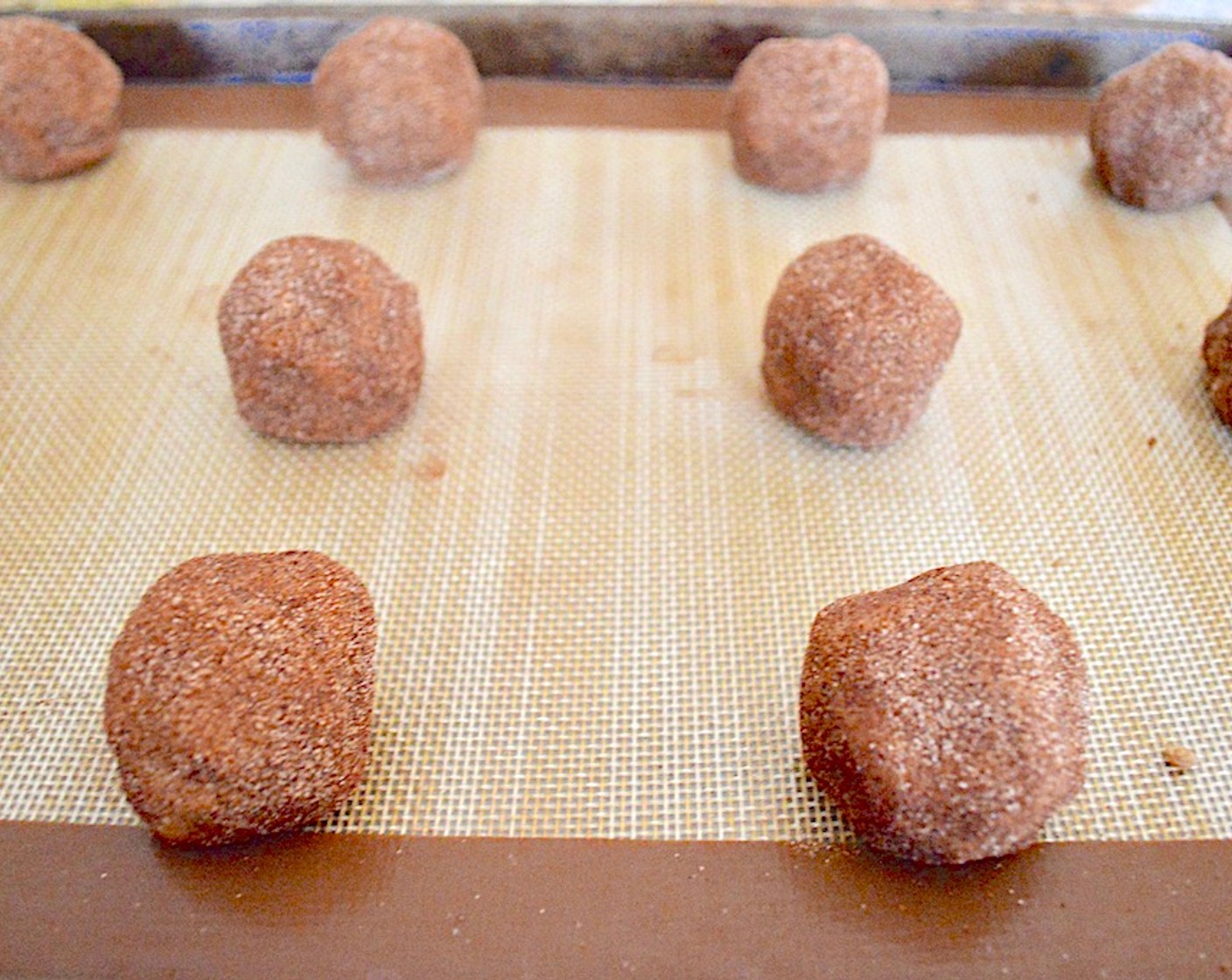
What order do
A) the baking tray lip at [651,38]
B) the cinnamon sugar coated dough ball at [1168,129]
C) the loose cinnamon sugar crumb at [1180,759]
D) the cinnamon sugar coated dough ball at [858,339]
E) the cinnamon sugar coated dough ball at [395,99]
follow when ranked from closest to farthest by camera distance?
the loose cinnamon sugar crumb at [1180,759]
the cinnamon sugar coated dough ball at [858,339]
the cinnamon sugar coated dough ball at [1168,129]
the cinnamon sugar coated dough ball at [395,99]
the baking tray lip at [651,38]

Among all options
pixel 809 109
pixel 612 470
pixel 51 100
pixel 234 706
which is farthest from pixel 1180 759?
pixel 51 100

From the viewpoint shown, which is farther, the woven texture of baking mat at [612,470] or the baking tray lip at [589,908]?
the woven texture of baking mat at [612,470]

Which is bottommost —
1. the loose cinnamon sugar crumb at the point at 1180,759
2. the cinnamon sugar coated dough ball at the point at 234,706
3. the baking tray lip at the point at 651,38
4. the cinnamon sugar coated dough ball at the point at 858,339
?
the loose cinnamon sugar crumb at the point at 1180,759

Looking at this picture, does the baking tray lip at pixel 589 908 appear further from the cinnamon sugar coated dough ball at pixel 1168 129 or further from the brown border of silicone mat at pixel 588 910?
the cinnamon sugar coated dough ball at pixel 1168 129

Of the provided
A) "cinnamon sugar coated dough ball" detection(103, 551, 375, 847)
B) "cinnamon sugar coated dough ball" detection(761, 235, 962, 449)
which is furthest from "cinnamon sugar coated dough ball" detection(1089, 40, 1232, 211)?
"cinnamon sugar coated dough ball" detection(103, 551, 375, 847)

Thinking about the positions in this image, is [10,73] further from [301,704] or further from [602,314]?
[301,704]

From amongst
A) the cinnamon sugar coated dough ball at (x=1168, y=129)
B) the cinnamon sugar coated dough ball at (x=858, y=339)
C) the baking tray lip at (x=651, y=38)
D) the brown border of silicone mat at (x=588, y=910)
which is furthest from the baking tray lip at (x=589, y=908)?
the baking tray lip at (x=651, y=38)

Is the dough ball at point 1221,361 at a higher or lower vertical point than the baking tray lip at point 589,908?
higher

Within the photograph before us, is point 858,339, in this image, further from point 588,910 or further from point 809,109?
point 588,910
